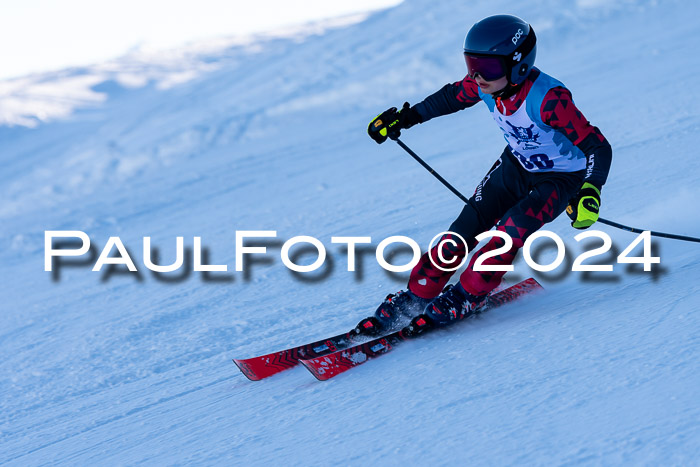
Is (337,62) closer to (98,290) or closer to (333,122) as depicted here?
(333,122)

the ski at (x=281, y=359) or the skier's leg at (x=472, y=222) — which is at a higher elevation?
the skier's leg at (x=472, y=222)

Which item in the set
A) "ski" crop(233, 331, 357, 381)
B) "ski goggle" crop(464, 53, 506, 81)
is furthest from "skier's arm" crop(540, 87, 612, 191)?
"ski" crop(233, 331, 357, 381)

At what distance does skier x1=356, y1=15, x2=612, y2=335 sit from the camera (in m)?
2.99

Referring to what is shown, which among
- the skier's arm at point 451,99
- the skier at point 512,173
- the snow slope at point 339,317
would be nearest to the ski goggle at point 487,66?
the skier at point 512,173

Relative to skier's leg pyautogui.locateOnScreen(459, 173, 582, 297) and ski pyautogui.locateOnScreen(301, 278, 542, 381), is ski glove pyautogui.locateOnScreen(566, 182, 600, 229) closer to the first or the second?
skier's leg pyautogui.locateOnScreen(459, 173, 582, 297)

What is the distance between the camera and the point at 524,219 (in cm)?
312

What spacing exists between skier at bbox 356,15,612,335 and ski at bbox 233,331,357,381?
18 cm

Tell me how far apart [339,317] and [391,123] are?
1.15 m

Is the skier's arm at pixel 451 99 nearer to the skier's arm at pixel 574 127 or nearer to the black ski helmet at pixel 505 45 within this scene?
the black ski helmet at pixel 505 45

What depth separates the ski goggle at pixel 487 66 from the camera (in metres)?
2.99

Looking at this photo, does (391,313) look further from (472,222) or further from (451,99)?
(451,99)

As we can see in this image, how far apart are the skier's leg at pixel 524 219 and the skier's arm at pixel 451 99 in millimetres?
639

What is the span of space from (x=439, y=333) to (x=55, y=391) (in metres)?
2.10

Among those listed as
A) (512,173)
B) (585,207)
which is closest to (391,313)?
(512,173)
